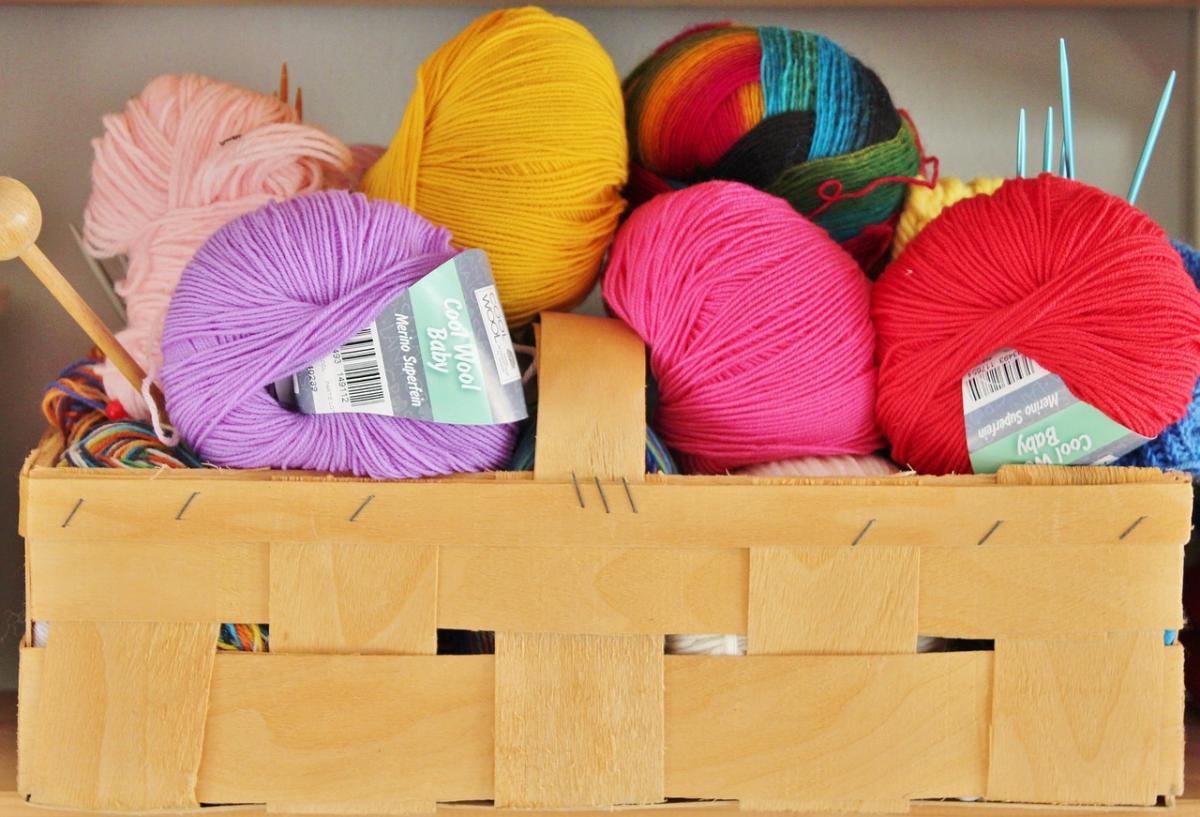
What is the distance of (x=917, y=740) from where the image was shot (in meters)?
0.51

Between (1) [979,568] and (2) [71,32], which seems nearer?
(1) [979,568]

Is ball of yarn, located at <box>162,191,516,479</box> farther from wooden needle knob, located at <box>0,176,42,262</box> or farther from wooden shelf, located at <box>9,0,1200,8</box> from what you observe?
wooden shelf, located at <box>9,0,1200,8</box>

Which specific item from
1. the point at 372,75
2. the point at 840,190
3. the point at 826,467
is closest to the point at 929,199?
the point at 840,190

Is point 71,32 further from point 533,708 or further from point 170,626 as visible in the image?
point 533,708

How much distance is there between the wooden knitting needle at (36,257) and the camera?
1.52 feet

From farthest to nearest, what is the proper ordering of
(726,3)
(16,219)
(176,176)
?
(726,3)
(176,176)
(16,219)

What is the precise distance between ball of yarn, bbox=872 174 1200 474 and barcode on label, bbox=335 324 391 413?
23cm

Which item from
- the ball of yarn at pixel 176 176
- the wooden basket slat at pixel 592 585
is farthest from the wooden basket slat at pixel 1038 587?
the ball of yarn at pixel 176 176

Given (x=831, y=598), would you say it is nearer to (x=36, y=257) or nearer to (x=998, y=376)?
(x=998, y=376)

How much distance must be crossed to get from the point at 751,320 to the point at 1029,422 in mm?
131

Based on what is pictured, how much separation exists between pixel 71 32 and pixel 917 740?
0.65 m

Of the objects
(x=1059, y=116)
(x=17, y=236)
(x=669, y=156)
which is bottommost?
(x=17, y=236)

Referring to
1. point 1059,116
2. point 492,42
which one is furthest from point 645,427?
point 1059,116

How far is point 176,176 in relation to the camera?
568mm
